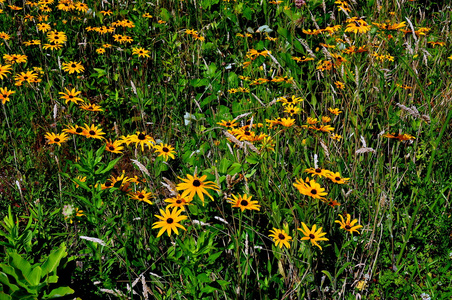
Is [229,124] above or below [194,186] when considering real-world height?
below

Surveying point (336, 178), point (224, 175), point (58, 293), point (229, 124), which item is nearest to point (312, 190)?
point (336, 178)

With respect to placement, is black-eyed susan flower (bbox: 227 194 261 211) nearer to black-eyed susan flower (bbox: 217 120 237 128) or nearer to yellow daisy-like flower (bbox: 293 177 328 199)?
yellow daisy-like flower (bbox: 293 177 328 199)

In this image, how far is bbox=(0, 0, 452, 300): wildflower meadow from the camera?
5.11 feet

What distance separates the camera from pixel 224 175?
64.9 inches

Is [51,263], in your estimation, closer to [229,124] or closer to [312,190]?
[312,190]

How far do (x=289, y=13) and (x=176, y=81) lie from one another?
41.1 inches

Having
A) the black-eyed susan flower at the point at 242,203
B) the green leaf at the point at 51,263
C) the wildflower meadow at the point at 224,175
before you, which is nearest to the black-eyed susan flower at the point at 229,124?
the wildflower meadow at the point at 224,175

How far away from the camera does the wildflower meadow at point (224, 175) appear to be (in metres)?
1.56

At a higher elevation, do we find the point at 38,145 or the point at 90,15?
the point at 90,15

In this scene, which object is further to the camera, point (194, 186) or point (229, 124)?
point (229, 124)

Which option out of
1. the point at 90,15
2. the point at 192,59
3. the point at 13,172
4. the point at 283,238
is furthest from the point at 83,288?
the point at 90,15

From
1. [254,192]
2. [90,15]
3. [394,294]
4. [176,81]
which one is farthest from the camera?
[90,15]

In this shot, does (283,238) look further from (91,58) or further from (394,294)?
(91,58)

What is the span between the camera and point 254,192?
6.47ft
